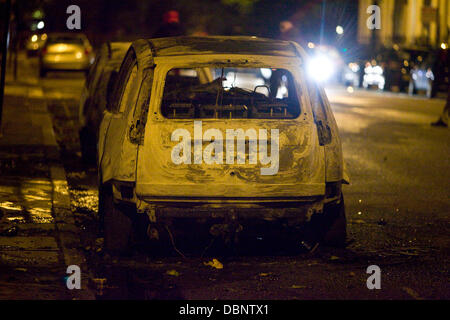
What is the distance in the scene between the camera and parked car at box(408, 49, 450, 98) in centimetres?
2875

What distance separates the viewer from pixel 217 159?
6750mm

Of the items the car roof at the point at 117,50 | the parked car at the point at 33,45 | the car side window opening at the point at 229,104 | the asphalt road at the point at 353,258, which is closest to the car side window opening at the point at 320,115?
the car side window opening at the point at 229,104

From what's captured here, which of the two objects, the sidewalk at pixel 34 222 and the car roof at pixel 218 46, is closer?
the sidewalk at pixel 34 222

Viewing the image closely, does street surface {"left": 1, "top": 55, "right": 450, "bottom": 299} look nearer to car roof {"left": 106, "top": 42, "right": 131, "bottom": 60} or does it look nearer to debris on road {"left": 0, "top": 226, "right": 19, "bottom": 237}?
debris on road {"left": 0, "top": 226, "right": 19, "bottom": 237}

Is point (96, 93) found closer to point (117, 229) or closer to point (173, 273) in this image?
point (117, 229)

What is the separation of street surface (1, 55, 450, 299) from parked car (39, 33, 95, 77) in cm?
1818

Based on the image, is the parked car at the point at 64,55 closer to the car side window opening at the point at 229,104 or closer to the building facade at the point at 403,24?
the building facade at the point at 403,24

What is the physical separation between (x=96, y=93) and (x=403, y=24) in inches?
1677

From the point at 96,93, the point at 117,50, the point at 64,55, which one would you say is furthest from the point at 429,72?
the point at 96,93

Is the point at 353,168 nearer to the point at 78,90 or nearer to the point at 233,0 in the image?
the point at 78,90

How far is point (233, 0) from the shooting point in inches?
1583

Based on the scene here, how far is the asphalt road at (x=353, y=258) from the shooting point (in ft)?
20.0

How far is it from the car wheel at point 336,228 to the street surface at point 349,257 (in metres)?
0.09
